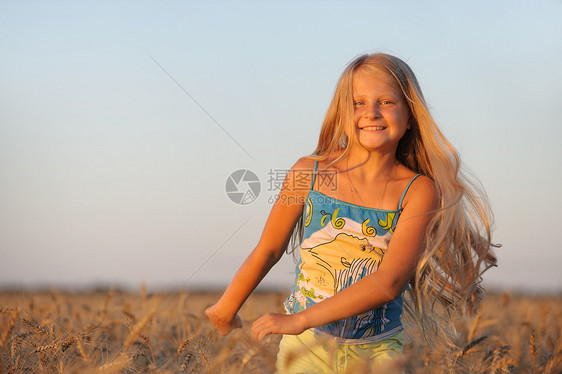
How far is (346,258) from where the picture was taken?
2.61m

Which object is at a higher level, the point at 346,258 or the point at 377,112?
the point at 377,112

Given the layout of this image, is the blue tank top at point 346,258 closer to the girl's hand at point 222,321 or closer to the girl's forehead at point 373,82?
the girl's hand at point 222,321

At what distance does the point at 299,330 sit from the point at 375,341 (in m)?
0.57

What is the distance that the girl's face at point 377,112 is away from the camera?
2.69m

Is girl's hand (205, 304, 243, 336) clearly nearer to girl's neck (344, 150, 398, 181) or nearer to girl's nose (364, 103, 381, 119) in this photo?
girl's neck (344, 150, 398, 181)

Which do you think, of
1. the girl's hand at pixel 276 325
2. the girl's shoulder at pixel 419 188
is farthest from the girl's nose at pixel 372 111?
the girl's hand at pixel 276 325

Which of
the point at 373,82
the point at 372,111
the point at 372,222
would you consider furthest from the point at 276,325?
the point at 373,82

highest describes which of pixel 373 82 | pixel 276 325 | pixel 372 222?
pixel 373 82

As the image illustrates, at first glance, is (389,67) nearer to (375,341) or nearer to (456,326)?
(375,341)

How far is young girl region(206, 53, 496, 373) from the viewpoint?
258 centimetres

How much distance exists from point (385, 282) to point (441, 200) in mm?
574

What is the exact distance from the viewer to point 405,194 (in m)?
2.69

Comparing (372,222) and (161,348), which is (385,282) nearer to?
(372,222)

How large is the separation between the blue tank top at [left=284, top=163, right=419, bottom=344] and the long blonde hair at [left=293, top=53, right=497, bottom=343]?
223mm
